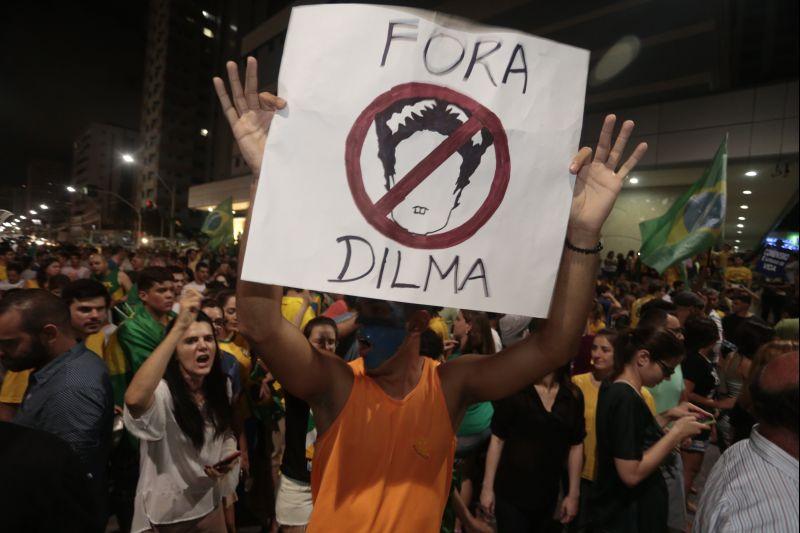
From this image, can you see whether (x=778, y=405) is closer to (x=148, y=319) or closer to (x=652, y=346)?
(x=652, y=346)

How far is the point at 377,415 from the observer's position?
5.59 ft

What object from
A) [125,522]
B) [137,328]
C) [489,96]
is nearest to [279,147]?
[489,96]

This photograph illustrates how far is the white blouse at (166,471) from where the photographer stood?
2.58 meters

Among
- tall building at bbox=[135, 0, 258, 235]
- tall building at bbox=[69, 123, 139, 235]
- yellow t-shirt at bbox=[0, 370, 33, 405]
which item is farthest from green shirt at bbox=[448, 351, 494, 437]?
tall building at bbox=[69, 123, 139, 235]

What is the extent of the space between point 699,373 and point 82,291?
562 centimetres

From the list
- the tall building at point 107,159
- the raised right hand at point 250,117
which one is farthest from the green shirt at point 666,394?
the tall building at point 107,159

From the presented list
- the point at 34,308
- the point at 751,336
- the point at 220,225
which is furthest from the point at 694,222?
the point at 220,225

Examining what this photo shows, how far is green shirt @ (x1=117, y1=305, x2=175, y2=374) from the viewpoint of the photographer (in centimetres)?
357

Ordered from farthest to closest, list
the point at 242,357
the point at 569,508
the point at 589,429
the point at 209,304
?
1. the point at 209,304
2. the point at 242,357
3. the point at 589,429
4. the point at 569,508

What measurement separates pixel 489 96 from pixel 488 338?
3.29m

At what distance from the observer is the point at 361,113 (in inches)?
55.9

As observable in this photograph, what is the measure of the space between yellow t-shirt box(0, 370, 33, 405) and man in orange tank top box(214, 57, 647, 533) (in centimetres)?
244

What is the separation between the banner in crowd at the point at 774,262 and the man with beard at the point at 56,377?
494 inches

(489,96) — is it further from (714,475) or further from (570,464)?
(570,464)
